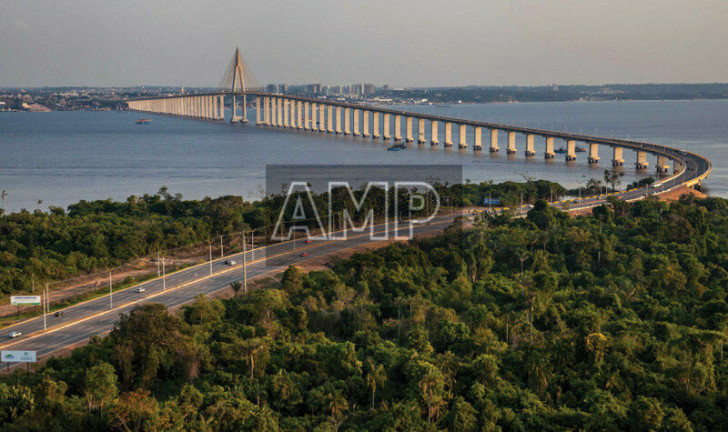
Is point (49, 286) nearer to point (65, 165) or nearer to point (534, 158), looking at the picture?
point (65, 165)

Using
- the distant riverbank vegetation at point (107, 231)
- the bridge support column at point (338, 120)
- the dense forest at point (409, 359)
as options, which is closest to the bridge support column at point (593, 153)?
the distant riverbank vegetation at point (107, 231)

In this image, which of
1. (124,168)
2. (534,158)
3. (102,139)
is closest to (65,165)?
(124,168)

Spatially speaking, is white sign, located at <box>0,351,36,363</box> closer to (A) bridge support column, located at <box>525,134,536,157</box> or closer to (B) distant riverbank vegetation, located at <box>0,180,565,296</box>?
(B) distant riverbank vegetation, located at <box>0,180,565,296</box>

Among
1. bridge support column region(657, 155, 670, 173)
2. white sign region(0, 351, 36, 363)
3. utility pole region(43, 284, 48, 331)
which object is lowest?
utility pole region(43, 284, 48, 331)

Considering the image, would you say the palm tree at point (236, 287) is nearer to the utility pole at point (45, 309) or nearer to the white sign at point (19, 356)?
the utility pole at point (45, 309)

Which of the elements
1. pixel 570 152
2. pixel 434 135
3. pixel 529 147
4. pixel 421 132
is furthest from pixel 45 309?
pixel 421 132

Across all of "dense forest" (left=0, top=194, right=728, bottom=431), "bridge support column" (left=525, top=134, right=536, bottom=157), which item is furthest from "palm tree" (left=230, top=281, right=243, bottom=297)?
"bridge support column" (left=525, top=134, right=536, bottom=157)

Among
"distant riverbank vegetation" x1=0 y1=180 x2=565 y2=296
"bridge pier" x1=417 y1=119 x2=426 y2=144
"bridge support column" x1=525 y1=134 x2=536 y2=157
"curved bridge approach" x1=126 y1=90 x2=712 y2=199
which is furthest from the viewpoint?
"bridge pier" x1=417 y1=119 x2=426 y2=144
